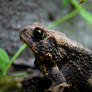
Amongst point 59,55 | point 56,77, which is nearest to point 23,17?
point 59,55

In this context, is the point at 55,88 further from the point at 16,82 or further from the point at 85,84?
the point at 16,82

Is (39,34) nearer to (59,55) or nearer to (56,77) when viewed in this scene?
(59,55)

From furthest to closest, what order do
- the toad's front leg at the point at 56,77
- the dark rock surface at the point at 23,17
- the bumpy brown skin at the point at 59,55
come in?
the dark rock surface at the point at 23,17
the bumpy brown skin at the point at 59,55
the toad's front leg at the point at 56,77

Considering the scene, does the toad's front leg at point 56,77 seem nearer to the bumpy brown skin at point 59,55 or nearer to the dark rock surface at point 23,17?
the bumpy brown skin at point 59,55

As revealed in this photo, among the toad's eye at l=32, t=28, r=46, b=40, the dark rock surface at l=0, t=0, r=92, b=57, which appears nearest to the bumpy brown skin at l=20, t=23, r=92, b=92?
the toad's eye at l=32, t=28, r=46, b=40

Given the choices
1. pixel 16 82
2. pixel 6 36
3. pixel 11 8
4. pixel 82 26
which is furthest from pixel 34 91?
pixel 82 26

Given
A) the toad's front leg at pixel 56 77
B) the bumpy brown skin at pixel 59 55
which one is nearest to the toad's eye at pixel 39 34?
the bumpy brown skin at pixel 59 55

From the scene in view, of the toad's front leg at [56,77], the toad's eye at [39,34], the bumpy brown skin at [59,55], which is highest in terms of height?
the toad's eye at [39,34]

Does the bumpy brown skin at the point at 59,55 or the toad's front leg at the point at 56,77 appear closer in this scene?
the toad's front leg at the point at 56,77
